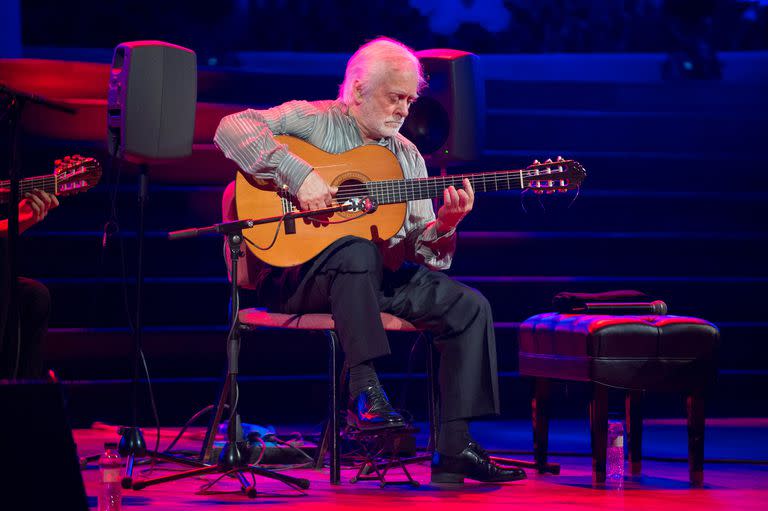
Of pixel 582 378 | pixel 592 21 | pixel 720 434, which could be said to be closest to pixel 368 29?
pixel 592 21

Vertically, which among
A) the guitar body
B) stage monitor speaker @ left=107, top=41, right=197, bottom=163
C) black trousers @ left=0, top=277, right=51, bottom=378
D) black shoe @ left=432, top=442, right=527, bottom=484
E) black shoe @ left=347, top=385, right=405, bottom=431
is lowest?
black shoe @ left=432, top=442, right=527, bottom=484

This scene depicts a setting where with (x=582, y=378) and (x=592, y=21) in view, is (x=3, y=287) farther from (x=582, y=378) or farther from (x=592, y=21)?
(x=592, y=21)

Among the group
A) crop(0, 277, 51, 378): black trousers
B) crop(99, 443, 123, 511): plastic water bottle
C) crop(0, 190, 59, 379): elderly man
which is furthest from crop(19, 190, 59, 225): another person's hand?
crop(99, 443, 123, 511): plastic water bottle

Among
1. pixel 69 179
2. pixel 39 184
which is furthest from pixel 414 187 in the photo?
pixel 39 184

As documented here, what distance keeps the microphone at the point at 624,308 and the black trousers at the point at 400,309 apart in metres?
0.37

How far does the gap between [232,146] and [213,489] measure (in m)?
1.10

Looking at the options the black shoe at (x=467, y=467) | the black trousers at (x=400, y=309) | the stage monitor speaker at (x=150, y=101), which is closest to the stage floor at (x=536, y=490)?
the black shoe at (x=467, y=467)

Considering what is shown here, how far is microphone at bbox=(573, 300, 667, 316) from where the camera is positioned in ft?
11.8

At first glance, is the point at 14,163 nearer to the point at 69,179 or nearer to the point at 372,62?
the point at 69,179

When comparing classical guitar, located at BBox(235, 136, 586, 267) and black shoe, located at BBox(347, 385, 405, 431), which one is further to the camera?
classical guitar, located at BBox(235, 136, 586, 267)

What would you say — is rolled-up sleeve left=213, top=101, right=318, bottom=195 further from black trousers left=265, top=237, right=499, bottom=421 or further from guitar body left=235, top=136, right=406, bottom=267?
black trousers left=265, top=237, right=499, bottom=421

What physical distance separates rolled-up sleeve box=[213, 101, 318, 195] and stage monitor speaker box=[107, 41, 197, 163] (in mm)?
332

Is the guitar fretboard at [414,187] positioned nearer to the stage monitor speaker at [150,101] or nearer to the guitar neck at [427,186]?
the guitar neck at [427,186]

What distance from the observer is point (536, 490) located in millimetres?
3314
